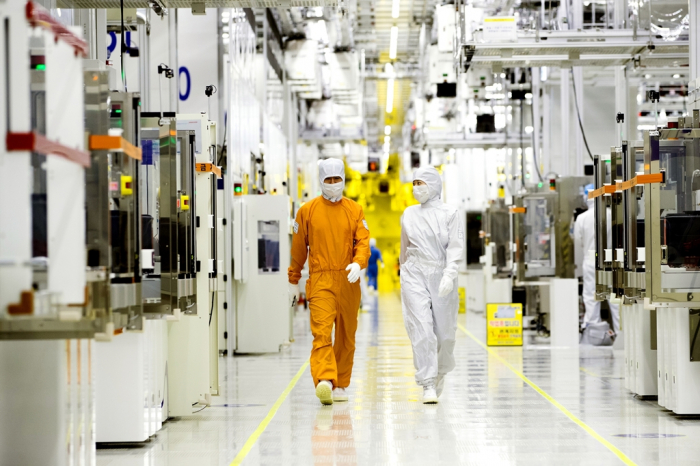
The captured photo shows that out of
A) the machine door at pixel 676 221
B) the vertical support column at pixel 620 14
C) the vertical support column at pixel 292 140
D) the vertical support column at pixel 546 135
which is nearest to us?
the machine door at pixel 676 221

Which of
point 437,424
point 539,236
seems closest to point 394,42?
point 539,236

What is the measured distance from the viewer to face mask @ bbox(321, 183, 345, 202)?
7406 millimetres

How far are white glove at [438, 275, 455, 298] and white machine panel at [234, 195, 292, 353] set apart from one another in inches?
175

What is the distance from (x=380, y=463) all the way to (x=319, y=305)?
2.23 meters

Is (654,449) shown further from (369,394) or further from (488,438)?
(369,394)

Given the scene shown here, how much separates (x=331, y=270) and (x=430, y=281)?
849 mm

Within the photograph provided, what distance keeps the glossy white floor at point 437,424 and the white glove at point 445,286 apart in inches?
36.3

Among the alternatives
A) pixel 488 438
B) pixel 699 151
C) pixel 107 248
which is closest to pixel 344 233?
pixel 488 438

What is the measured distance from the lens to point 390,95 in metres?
28.3

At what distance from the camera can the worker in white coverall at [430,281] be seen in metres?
7.30

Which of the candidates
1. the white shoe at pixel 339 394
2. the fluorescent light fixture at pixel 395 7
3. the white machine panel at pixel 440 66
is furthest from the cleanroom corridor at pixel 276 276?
the fluorescent light fixture at pixel 395 7

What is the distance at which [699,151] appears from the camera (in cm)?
659

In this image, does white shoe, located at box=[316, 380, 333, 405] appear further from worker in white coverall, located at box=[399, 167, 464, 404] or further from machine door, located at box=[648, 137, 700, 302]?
machine door, located at box=[648, 137, 700, 302]

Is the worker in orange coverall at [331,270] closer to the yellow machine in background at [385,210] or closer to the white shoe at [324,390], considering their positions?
the white shoe at [324,390]
